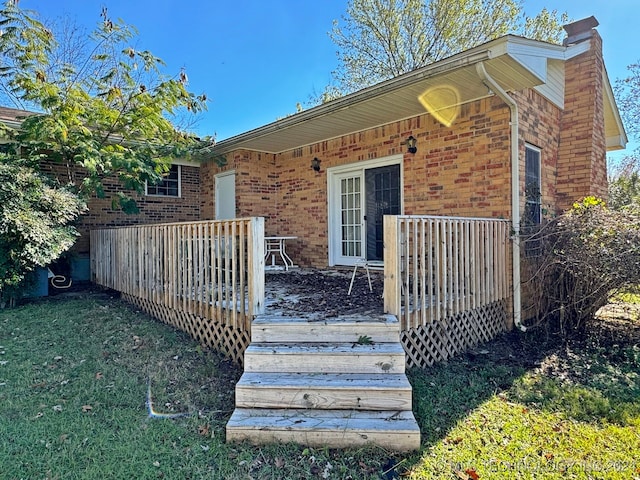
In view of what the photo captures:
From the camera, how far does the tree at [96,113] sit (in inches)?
243

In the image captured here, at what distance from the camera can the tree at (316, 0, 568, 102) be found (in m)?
14.0

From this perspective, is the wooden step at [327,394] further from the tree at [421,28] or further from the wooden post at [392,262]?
the tree at [421,28]

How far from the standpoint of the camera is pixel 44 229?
5.67 metres

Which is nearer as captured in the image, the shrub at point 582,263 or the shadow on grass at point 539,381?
the shadow on grass at point 539,381

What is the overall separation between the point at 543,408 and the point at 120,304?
6.06 m

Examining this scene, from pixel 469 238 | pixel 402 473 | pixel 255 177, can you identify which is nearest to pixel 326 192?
pixel 255 177

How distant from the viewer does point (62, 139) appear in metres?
6.38

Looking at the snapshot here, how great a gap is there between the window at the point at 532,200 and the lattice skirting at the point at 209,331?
3.89 metres

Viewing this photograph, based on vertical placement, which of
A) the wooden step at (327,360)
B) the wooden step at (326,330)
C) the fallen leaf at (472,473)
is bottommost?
the fallen leaf at (472,473)

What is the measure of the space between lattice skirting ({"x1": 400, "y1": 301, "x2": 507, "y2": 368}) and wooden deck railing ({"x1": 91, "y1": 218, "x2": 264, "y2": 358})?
5.11ft

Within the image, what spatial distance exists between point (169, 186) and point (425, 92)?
22.2ft

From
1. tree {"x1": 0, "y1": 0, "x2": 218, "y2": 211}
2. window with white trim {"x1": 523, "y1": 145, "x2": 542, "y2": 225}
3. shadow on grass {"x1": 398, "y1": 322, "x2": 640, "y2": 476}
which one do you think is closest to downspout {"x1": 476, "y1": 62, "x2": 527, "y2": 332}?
window with white trim {"x1": 523, "y1": 145, "x2": 542, "y2": 225}

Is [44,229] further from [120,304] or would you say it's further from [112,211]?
[112,211]

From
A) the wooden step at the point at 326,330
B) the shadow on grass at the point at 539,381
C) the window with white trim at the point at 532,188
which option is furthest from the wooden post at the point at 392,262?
the window with white trim at the point at 532,188
